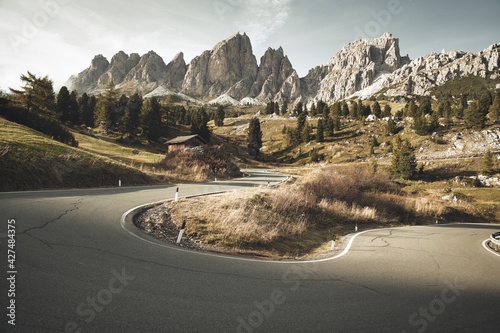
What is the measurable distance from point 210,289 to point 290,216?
34.3 ft

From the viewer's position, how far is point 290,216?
14.9 m

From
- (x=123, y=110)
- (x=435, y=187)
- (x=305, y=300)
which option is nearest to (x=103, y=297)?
(x=305, y=300)

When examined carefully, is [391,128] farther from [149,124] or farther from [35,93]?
[35,93]

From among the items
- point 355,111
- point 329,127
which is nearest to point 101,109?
point 329,127

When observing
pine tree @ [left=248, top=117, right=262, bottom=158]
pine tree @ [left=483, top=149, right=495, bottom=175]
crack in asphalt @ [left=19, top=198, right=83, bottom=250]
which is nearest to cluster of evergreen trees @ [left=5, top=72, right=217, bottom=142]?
pine tree @ [left=248, top=117, right=262, bottom=158]

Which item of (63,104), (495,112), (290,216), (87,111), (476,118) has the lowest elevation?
(290,216)

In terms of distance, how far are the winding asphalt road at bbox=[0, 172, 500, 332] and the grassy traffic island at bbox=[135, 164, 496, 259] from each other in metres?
2.05

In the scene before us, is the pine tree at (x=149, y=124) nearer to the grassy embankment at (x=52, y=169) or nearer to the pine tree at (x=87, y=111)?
the pine tree at (x=87, y=111)

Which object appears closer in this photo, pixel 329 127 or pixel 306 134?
pixel 329 127

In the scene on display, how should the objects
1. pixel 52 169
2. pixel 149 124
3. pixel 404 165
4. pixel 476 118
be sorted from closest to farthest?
pixel 52 169 < pixel 404 165 < pixel 149 124 < pixel 476 118

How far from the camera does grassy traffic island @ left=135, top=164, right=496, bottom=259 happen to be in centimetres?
995

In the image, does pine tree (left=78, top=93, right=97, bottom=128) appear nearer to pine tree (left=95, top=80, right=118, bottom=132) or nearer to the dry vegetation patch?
pine tree (left=95, top=80, right=118, bottom=132)

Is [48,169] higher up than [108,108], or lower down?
lower down

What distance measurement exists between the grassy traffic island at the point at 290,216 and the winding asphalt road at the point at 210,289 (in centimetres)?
205
